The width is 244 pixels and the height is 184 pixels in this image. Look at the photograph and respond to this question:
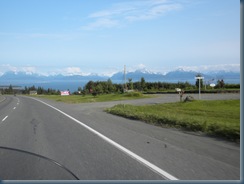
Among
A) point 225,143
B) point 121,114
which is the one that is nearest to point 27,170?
point 225,143

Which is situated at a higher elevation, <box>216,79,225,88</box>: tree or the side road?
<box>216,79,225,88</box>: tree

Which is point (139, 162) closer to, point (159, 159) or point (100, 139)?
point (159, 159)

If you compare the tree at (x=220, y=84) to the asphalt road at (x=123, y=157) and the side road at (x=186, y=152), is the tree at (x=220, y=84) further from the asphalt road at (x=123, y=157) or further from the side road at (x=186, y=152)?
the asphalt road at (x=123, y=157)

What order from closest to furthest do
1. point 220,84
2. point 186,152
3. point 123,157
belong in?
1. point 123,157
2. point 186,152
3. point 220,84

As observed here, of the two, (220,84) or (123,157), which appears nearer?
(123,157)

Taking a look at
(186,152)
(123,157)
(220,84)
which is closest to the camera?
(123,157)

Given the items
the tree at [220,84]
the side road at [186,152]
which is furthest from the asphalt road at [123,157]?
the tree at [220,84]

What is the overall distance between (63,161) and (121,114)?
14.7 metres

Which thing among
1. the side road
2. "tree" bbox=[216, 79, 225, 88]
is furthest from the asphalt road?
"tree" bbox=[216, 79, 225, 88]

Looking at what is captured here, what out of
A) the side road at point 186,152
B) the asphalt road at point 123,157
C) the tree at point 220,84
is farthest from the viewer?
the tree at point 220,84

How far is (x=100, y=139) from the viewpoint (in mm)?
11719

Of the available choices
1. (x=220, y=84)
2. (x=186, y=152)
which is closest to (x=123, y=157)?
(x=186, y=152)

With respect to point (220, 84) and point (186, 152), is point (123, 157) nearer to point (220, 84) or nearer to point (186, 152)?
point (186, 152)

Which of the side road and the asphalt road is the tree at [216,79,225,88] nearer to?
the side road
